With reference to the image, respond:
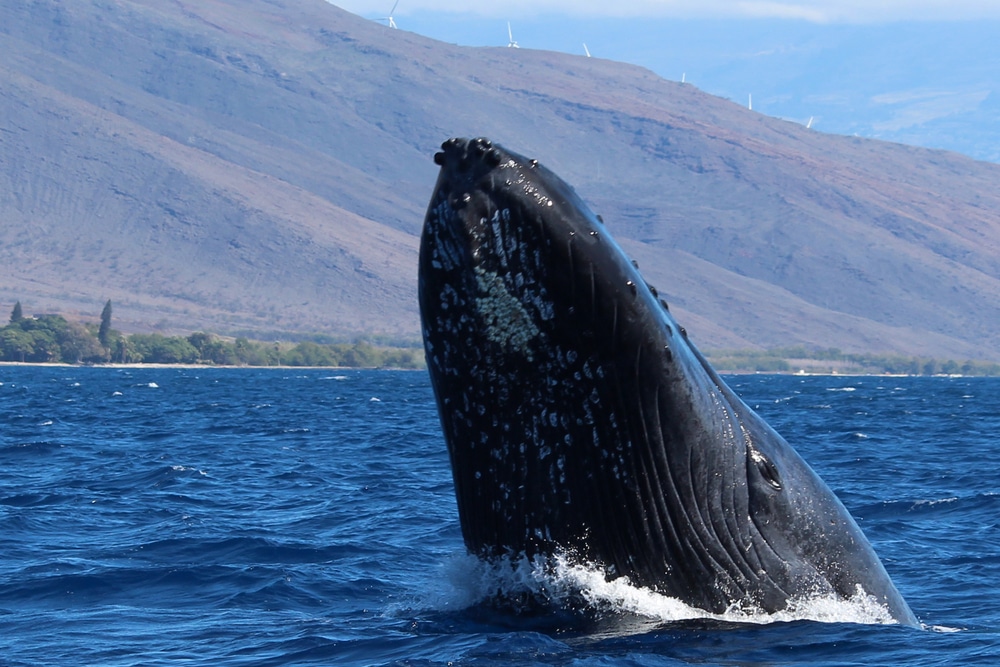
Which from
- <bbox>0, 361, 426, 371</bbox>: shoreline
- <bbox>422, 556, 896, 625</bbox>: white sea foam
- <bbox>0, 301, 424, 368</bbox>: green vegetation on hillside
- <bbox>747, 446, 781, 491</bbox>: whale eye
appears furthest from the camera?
<bbox>0, 361, 426, 371</bbox>: shoreline

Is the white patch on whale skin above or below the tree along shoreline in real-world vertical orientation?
above

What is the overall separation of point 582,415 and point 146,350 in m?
149

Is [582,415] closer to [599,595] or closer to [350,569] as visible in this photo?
[599,595]

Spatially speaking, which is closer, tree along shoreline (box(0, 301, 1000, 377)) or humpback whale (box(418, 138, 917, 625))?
humpback whale (box(418, 138, 917, 625))

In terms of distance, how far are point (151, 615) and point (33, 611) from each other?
0.90 m

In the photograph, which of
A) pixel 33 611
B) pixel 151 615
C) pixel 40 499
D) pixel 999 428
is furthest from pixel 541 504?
pixel 999 428

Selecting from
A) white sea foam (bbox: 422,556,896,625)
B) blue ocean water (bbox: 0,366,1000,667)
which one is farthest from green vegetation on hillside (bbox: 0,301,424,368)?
white sea foam (bbox: 422,556,896,625)

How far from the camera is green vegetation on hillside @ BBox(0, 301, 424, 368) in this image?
478 ft

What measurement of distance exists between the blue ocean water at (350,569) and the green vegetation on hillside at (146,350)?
123 meters

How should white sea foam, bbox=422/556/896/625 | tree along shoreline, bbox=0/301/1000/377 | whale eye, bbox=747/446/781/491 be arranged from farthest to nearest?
tree along shoreline, bbox=0/301/1000/377 < whale eye, bbox=747/446/781/491 < white sea foam, bbox=422/556/896/625

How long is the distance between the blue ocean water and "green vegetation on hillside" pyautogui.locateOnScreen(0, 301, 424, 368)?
12251 centimetres

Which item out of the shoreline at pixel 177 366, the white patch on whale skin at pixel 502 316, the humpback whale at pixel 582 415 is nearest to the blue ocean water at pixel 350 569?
the humpback whale at pixel 582 415

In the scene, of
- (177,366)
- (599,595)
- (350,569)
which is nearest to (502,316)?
(599,595)

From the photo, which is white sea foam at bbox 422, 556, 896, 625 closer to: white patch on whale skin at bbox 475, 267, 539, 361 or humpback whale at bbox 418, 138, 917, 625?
humpback whale at bbox 418, 138, 917, 625
